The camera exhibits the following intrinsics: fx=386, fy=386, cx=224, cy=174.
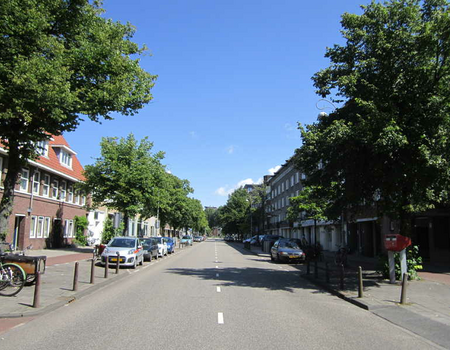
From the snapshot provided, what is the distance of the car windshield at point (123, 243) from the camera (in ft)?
66.6

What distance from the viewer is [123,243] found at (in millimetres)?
20547

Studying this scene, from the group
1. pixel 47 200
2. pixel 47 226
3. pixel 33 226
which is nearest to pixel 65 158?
pixel 47 200

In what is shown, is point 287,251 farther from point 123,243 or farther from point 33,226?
point 33,226

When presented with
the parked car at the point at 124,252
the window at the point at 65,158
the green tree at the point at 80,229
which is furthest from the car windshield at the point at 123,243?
the green tree at the point at 80,229

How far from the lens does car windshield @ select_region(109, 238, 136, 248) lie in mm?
20312

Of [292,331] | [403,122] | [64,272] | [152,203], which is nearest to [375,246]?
[152,203]

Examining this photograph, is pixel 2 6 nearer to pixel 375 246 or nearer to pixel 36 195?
pixel 36 195

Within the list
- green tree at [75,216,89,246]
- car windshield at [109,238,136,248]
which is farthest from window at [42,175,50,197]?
car windshield at [109,238,136,248]

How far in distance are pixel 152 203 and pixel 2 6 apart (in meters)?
19.7

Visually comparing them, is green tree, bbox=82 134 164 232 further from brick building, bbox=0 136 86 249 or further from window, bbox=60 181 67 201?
window, bbox=60 181 67 201

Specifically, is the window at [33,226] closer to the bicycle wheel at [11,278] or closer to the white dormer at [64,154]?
the white dormer at [64,154]

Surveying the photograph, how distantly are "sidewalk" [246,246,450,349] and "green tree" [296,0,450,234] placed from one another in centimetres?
247

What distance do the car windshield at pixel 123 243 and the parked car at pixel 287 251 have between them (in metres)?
9.96

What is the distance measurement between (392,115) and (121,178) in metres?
19.6
